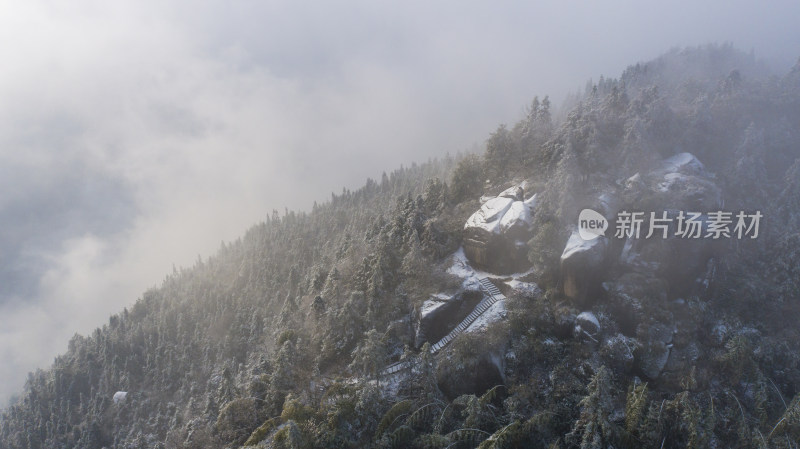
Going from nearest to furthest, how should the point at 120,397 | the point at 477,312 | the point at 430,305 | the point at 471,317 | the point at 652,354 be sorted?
the point at 652,354 → the point at 471,317 → the point at 477,312 → the point at 430,305 → the point at 120,397

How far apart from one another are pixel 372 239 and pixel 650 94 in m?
53.1

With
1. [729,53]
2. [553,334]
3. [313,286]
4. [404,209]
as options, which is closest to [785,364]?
[553,334]

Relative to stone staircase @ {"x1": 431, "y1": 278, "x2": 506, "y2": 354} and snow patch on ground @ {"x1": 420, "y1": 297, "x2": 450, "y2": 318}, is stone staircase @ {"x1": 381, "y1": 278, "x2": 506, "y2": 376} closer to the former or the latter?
stone staircase @ {"x1": 431, "y1": 278, "x2": 506, "y2": 354}

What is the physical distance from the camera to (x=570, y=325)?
49.6 m

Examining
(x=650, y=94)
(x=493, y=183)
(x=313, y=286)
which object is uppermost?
(x=650, y=94)

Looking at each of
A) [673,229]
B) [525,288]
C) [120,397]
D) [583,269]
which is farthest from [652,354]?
[120,397]

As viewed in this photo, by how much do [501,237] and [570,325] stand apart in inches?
538

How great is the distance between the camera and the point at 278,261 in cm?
12131

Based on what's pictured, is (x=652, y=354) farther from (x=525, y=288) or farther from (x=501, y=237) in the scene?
(x=501, y=237)

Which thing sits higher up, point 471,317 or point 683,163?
point 683,163

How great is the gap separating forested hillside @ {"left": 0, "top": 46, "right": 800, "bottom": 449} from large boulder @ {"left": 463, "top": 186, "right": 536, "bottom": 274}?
4.31 feet

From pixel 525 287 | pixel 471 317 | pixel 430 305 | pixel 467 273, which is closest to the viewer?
pixel 471 317

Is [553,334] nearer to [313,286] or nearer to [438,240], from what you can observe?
[438,240]

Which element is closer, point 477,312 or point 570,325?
point 570,325
